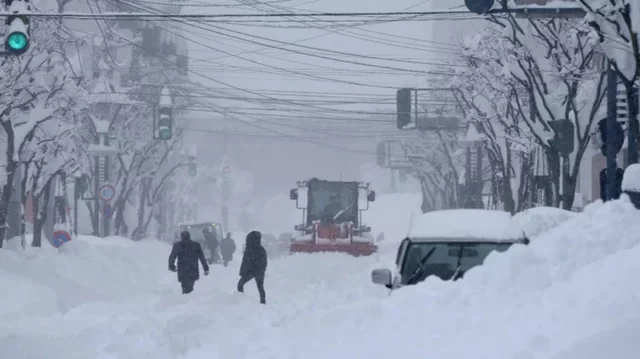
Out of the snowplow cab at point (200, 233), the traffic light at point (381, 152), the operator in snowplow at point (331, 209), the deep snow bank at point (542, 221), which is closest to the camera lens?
the deep snow bank at point (542, 221)

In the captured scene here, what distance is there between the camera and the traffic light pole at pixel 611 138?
54.5ft

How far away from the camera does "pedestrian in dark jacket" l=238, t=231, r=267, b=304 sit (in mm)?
19312

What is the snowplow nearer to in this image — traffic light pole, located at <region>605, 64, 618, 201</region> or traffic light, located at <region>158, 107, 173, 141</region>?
traffic light, located at <region>158, 107, 173, 141</region>

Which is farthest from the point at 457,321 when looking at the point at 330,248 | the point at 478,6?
the point at 330,248

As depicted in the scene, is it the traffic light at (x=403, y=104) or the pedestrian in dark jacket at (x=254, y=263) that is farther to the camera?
the traffic light at (x=403, y=104)

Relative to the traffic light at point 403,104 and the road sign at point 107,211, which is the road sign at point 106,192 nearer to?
the road sign at point 107,211

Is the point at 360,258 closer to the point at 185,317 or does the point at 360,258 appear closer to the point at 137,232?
the point at 185,317

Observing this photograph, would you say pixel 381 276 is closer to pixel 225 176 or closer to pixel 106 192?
pixel 106 192

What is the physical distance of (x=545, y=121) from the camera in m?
22.7

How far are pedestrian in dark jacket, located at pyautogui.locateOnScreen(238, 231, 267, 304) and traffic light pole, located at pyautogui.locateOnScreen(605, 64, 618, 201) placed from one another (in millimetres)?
6331

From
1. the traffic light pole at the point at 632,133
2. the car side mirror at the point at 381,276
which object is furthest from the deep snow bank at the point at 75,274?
the traffic light pole at the point at 632,133

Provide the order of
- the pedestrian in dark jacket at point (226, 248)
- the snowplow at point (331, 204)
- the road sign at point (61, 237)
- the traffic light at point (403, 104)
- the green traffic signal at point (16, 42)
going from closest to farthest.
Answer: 1. the green traffic signal at point (16, 42)
2. the road sign at point (61, 237)
3. the snowplow at point (331, 204)
4. the traffic light at point (403, 104)
5. the pedestrian in dark jacket at point (226, 248)

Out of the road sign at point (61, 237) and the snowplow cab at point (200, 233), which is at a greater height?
the road sign at point (61, 237)

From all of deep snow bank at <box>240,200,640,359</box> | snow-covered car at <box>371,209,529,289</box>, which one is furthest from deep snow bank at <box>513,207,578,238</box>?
deep snow bank at <box>240,200,640,359</box>
